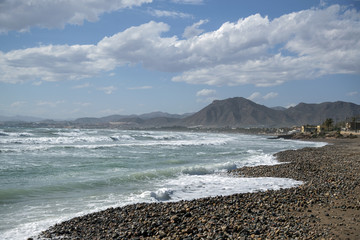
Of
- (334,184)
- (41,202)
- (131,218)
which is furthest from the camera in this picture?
(334,184)

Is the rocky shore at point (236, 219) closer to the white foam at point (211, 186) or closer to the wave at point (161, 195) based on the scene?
the wave at point (161, 195)

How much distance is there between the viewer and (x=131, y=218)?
742 centimetres

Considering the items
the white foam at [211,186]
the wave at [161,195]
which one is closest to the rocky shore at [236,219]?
the wave at [161,195]

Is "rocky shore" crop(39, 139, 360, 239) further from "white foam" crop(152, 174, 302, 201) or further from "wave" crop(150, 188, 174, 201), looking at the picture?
"white foam" crop(152, 174, 302, 201)

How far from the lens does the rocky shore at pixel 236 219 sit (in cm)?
602

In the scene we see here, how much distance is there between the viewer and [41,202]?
31.7 ft

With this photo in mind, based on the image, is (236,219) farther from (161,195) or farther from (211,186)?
(211,186)

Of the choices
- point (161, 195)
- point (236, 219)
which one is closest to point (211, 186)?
point (161, 195)

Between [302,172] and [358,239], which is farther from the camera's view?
[302,172]

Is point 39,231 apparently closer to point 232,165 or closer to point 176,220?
point 176,220

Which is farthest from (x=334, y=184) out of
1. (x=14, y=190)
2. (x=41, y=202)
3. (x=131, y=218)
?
(x=14, y=190)

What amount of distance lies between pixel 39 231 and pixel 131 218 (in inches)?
88.4

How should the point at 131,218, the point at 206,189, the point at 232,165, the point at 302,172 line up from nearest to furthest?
1. the point at 131,218
2. the point at 206,189
3. the point at 302,172
4. the point at 232,165

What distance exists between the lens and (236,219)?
22.5 ft
